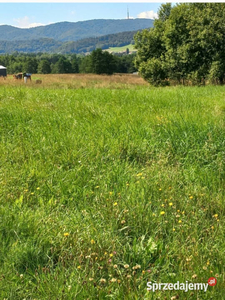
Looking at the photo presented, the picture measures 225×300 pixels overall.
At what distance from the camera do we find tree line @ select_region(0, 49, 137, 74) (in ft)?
259

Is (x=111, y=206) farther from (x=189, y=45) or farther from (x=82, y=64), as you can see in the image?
(x=82, y=64)

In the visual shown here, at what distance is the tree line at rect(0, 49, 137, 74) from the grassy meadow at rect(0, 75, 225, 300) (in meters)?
77.3

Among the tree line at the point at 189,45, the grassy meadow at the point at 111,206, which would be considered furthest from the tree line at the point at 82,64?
the grassy meadow at the point at 111,206

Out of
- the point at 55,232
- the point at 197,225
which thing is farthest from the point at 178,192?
the point at 55,232

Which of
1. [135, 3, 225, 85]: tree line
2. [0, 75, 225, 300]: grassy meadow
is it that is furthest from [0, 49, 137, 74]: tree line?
[0, 75, 225, 300]: grassy meadow

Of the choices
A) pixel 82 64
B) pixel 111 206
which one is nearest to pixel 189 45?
pixel 111 206

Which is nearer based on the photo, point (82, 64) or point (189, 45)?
point (189, 45)

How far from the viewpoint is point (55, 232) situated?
7.59ft

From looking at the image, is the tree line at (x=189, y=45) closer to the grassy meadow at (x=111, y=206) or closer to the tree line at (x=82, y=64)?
the grassy meadow at (x=111, y=206)

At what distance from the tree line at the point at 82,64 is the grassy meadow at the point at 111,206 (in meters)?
77.3

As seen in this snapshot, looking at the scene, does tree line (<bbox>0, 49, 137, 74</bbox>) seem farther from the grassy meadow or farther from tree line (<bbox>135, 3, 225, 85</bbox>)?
the grassy meadow

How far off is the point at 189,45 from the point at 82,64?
71.7m

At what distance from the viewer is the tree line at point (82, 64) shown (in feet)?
259

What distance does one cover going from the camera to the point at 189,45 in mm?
25938
